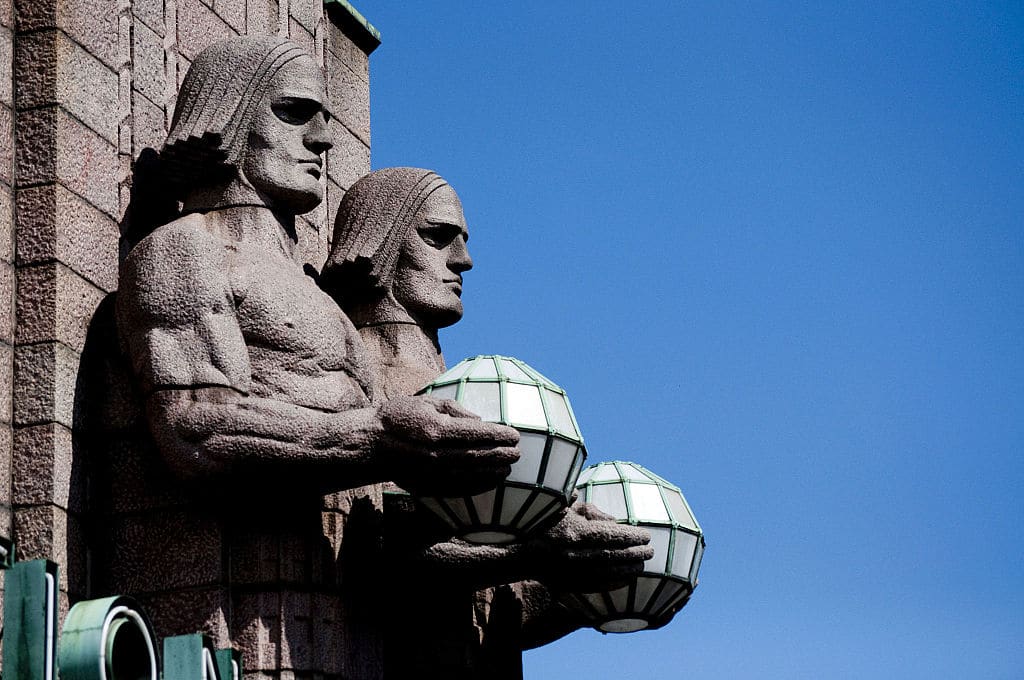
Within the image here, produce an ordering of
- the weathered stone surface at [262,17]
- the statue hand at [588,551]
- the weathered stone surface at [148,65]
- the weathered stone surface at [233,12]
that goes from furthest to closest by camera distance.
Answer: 1. the weathered stone surface at [262,17]
2. the weathered stone surface at [233,12]
3. the weathered stone surface at [148,65]
4. the statue hand at [588,551]

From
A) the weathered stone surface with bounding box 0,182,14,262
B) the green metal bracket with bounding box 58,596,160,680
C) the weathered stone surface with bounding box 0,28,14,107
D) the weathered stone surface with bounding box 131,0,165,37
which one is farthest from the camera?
the weathered stone surface with bounding box 131,0,165,37

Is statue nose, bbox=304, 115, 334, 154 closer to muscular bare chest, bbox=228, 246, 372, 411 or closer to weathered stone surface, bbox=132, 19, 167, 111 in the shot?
muscular bare chest, bbox=228, 246, 372, 411

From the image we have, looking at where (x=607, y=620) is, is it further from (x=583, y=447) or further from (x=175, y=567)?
(x=175, y=567)

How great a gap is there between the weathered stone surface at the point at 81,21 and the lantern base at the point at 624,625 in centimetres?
392

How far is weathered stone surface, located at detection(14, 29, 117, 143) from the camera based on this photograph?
36.6 feet

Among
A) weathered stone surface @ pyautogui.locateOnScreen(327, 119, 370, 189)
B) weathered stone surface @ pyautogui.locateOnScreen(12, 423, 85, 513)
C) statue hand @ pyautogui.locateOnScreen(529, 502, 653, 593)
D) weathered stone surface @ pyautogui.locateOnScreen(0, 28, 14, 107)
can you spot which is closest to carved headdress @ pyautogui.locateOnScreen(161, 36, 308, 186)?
weathered stone surface @ pyautogui.locateOnScreen(0, 28, 14, 107)

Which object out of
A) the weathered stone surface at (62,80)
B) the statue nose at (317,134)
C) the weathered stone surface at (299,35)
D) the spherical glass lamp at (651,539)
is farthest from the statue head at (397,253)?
the weathered stone surface at (62,80)

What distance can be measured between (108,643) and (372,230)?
12.7ft

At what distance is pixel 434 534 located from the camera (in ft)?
36.7

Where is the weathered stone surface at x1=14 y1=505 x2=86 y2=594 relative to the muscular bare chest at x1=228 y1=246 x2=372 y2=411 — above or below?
below

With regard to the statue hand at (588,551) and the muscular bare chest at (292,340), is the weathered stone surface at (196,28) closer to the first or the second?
the muscular bare chest at (292,340)

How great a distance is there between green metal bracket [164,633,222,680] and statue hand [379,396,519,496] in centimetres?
131

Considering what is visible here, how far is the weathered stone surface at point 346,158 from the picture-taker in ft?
44.7

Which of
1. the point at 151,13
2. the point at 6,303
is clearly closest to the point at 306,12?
the point at 151,13
